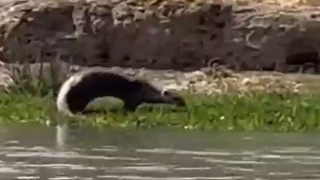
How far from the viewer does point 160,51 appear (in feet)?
36.3

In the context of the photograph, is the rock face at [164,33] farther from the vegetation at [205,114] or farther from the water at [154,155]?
the water at [154,155]

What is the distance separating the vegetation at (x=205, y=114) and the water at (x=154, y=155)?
435 millimetres

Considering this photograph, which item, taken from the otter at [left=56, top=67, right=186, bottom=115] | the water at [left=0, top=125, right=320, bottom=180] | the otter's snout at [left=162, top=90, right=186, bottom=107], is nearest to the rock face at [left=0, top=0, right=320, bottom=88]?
the otter at [left=56, top=67, right=186, bottom=115]

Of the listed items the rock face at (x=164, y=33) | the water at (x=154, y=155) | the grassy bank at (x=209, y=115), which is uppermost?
the rock face at (x=164, y=33)

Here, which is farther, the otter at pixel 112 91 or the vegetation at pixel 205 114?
the otter at pixel 112 91

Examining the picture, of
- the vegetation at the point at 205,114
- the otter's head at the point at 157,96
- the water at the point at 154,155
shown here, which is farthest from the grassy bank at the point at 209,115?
the water at the point at 154,155

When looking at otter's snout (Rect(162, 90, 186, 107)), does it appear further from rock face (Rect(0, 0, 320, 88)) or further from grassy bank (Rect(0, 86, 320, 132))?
rock face (Rect(0, 0, 320, 88))

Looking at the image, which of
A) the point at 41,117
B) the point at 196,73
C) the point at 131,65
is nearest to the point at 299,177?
the point at 41,117

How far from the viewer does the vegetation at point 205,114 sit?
20.5ft

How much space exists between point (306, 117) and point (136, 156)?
2.29 metres

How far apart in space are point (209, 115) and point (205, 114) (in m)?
0.08

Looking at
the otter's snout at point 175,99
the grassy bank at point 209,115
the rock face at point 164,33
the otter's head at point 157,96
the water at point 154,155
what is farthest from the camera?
the rock face at point 164,33

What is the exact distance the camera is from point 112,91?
26.9 feet

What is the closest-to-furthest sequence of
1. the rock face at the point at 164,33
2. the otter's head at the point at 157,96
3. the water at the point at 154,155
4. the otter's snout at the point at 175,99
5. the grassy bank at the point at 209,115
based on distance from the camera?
1. the water at the point at 154,155
2. the grassy bank at the point at 209,115
3. the otter's snout at the point at 175,99
4. the otter's head at the point at 157,96
5. the rock face at the point at 164,33
